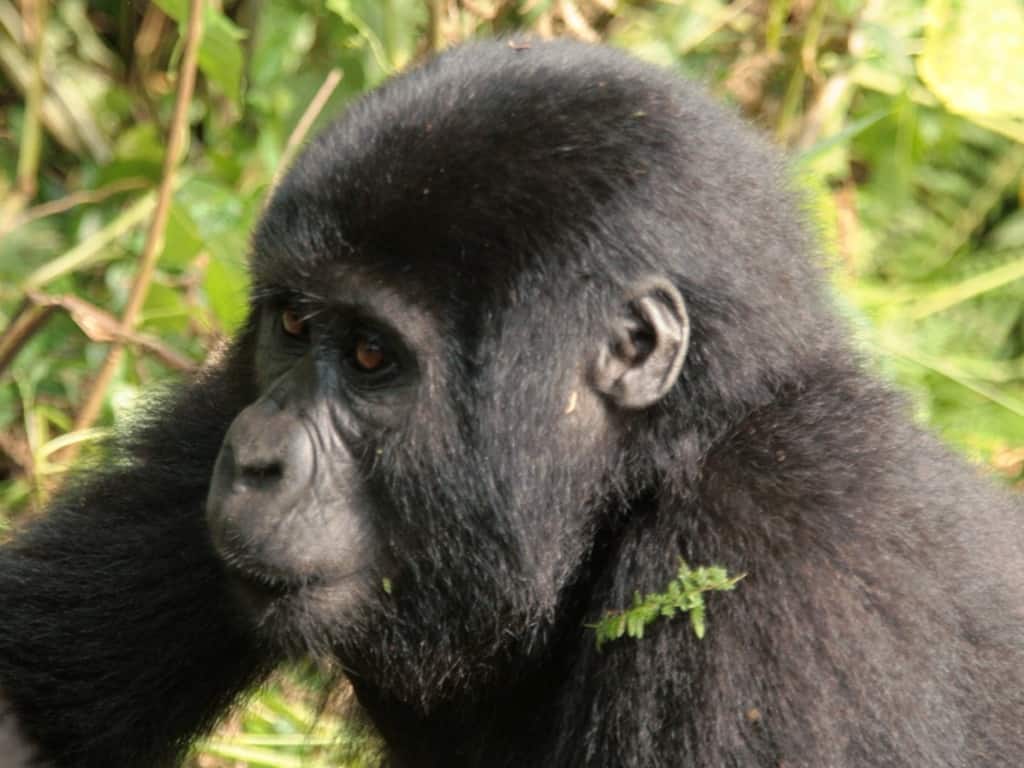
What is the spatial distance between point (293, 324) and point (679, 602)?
108 centimetres

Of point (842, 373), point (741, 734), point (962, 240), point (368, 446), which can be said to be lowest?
point (962, 240)

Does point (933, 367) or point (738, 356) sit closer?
point (738, 356)

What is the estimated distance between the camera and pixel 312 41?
6781 millimetres

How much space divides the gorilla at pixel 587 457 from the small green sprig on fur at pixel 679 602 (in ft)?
0.10

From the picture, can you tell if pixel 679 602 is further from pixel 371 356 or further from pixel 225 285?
pixel 225 285

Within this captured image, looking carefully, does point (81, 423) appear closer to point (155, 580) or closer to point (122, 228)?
point (122, 228)

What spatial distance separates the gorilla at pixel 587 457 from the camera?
3.41 meters

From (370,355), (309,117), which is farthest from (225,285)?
(370,355)

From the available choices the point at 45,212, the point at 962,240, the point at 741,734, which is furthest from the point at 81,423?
the point at 962,240

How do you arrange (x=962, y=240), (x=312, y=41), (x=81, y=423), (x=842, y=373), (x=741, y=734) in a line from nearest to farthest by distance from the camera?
(x=741, y=734) → (x=842, y=373) → (x=81, y=423) → (x=312, y=41) → (x=962, y=240)

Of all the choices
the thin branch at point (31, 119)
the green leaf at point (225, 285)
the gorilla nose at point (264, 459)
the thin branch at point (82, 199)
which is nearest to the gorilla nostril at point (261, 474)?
the gorilla nose at point (264, 459)

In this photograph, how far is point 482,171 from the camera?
3543 mm

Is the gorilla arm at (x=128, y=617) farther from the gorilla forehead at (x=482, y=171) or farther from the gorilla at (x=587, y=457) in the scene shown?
the gorilla forehead at (x=482, y=171)

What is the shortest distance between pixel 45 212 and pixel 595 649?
10.8 feet
